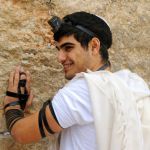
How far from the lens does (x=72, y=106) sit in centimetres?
172

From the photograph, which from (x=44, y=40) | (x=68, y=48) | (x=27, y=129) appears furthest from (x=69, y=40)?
(x=27, y=129)

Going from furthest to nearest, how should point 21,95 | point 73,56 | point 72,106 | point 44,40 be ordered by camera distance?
point 44,40 → point 21,95 → point 73,56 → point 72,106

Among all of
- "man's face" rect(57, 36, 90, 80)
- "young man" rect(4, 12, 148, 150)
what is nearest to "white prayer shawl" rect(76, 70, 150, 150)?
"young man" rect(4, 12, 148, 150)

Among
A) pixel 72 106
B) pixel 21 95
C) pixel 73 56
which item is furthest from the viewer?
pixel 21 95

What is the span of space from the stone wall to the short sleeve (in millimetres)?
268

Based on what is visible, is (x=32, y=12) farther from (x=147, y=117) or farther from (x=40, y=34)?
(x=147, y=117)

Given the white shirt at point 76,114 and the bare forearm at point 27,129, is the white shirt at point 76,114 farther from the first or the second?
the bare forearm at point 27,129

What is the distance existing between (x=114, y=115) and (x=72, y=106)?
18 cm

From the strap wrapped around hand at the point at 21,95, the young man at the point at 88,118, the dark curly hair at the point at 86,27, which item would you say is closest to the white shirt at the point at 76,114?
the young man at the point at 88,118

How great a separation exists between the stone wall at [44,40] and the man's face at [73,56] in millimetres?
263

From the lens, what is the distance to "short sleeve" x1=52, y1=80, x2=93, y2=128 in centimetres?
172

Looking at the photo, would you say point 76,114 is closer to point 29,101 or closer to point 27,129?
point 27,129

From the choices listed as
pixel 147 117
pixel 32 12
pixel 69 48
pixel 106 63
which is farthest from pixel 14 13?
pixel 147 117

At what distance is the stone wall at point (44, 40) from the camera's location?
2.12 metres
